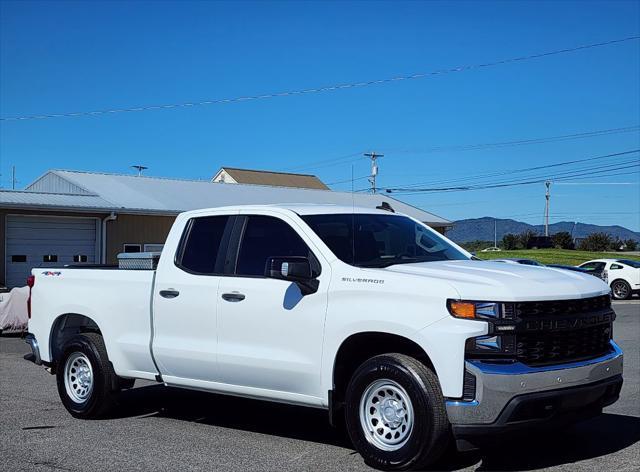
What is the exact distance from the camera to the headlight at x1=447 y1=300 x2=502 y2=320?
5734 mm

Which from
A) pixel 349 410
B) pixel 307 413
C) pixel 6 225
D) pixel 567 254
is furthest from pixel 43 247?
pixel 567 254

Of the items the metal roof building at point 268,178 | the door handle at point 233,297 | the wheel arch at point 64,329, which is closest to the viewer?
the door handle at point 233,297

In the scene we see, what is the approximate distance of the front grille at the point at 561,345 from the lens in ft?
19.1

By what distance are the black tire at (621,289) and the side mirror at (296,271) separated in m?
26.7

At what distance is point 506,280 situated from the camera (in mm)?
5953

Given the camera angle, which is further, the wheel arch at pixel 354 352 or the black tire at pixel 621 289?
the black tire at pixel 621 289

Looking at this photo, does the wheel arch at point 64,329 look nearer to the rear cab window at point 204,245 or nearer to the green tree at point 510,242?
the rear cab window at point 204,245

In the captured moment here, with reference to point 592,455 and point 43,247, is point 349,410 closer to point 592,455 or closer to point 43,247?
point 592,455

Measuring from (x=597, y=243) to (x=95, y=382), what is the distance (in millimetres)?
75794

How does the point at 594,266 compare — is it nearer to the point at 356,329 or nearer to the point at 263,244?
the point at 263,244

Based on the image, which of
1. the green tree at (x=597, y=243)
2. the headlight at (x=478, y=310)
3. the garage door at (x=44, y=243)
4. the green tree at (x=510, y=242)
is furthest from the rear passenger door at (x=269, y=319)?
the green tree at (x=510, y=242)

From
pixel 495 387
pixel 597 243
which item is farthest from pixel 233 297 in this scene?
pixel 597 243

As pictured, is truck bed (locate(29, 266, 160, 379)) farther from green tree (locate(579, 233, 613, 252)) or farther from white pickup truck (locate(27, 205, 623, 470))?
green tree (locate(579, 233, 613, 252))

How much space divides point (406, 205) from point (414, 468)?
36.9 m
